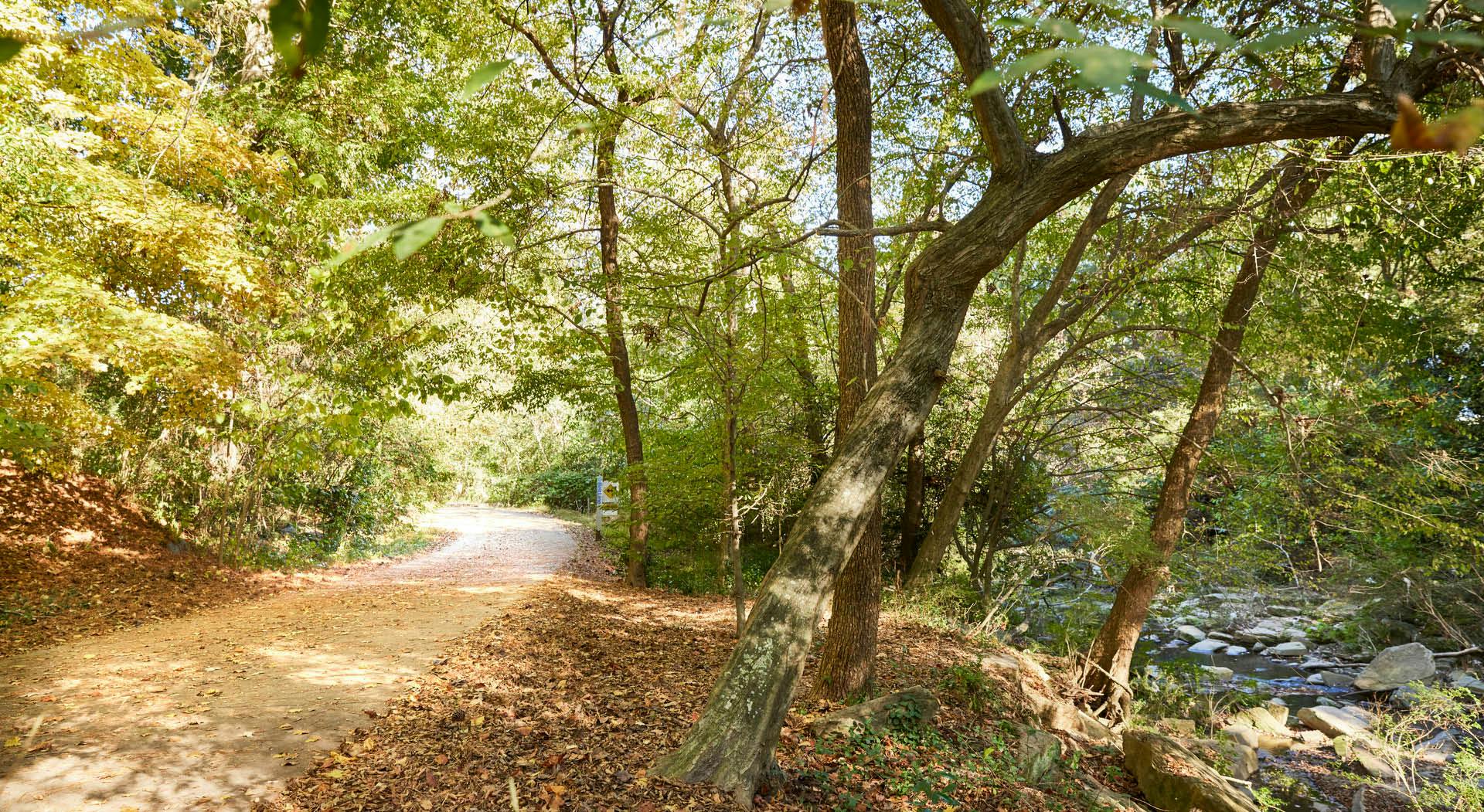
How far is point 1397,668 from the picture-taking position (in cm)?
1010

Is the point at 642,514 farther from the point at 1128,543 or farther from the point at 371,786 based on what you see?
the point at 371,786

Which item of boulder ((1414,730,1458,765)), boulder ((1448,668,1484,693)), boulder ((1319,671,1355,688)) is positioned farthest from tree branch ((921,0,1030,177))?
boulder ((1319,671,1355,688))

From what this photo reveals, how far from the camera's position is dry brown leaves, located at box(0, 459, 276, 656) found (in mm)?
7031

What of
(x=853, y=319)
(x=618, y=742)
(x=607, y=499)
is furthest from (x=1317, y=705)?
(x=607, y=499)

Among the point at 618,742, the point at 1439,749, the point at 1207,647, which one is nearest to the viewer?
the point at 618,742

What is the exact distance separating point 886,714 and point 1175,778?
2.47 meters

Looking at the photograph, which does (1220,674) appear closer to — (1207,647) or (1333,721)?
(1207,647)

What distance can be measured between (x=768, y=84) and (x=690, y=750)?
664 cm

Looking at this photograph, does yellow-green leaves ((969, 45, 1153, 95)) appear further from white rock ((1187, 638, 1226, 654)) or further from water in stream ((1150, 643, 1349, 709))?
white rock ((1187, 638, 1226, 654))

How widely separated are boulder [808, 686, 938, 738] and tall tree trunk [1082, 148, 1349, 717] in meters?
3.55

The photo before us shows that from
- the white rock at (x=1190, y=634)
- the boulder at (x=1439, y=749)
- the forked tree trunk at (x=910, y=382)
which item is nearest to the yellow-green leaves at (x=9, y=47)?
the forked tree trunk at (x=910, y=382)

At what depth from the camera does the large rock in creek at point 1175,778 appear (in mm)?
5527

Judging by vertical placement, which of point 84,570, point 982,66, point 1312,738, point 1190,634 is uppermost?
point 982,66

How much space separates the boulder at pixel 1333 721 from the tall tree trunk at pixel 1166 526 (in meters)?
2.75
